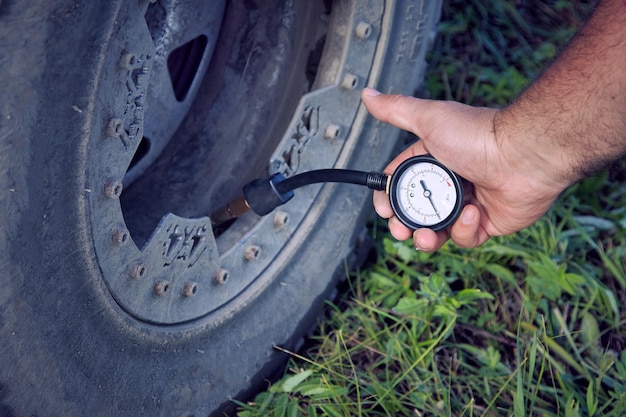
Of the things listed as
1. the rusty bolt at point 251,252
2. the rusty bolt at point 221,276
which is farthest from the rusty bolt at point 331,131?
the rusty bolt at point 221,276

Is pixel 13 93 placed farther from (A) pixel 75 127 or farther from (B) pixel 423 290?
(B) pixel 423 290

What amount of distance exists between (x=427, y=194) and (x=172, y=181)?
72 cm

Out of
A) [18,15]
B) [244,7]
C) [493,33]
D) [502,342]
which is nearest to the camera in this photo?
[18,15]

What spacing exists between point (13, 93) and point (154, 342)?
2.44 feet

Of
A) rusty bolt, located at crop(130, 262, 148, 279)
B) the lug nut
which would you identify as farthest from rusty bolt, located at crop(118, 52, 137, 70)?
rusty bolt, located at crop(130, 262, 148, 279)

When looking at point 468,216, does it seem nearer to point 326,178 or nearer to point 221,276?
point 326,178

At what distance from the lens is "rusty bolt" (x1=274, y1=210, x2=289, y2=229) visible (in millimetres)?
2117

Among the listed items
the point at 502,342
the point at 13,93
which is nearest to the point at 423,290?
the point at 502,342

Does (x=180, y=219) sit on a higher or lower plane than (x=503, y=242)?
higher

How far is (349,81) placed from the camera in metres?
2.12

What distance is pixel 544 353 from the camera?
2.24 metres

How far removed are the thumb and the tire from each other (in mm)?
128

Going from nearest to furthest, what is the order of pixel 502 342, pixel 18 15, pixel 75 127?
pixel 18 15 < pixel 75 127 < pixel 502 342

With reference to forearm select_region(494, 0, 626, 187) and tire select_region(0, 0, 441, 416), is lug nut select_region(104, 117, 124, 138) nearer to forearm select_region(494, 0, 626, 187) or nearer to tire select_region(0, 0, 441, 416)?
tire select_region(0, 0, 441, 416)
